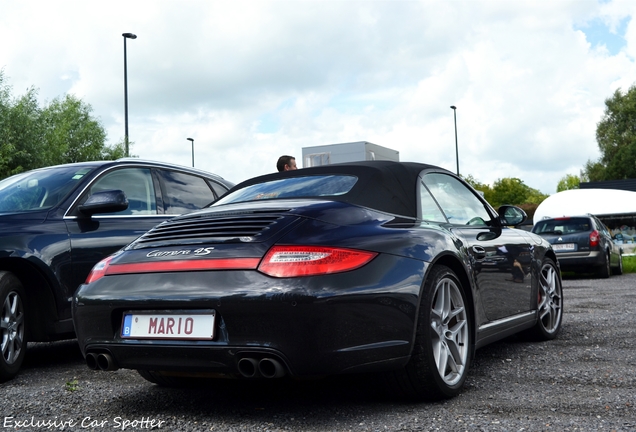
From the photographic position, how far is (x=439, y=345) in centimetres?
388

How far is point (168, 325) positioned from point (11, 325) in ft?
6.80

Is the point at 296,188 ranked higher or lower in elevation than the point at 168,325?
higher

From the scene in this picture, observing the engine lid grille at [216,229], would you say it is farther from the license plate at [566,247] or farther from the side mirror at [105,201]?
the license plate at [566,247]

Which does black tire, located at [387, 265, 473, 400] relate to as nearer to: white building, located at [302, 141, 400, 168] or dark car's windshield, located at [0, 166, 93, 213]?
dark car's windshield, located at [0, 166, 93, 213]

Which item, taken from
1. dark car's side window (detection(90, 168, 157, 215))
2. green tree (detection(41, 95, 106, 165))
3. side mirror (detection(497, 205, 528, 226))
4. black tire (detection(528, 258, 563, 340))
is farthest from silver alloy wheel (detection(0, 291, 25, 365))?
green tree (detection(41, 95, 106, 165))

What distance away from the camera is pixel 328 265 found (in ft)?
10.9

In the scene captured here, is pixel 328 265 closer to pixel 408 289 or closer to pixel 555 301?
pixel 408 289

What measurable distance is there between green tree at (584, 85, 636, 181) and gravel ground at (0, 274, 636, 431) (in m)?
64.5

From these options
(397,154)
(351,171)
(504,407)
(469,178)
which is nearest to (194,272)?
(351,171)

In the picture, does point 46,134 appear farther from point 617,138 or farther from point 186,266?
point 617,138

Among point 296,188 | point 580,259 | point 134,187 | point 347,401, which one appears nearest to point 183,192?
point 134,187

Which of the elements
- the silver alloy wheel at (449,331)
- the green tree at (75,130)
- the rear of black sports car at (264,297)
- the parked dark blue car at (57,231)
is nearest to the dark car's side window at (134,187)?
the parked dark blue car at (57,231)

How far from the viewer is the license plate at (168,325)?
3385 mm

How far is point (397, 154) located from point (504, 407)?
62.3 feet
